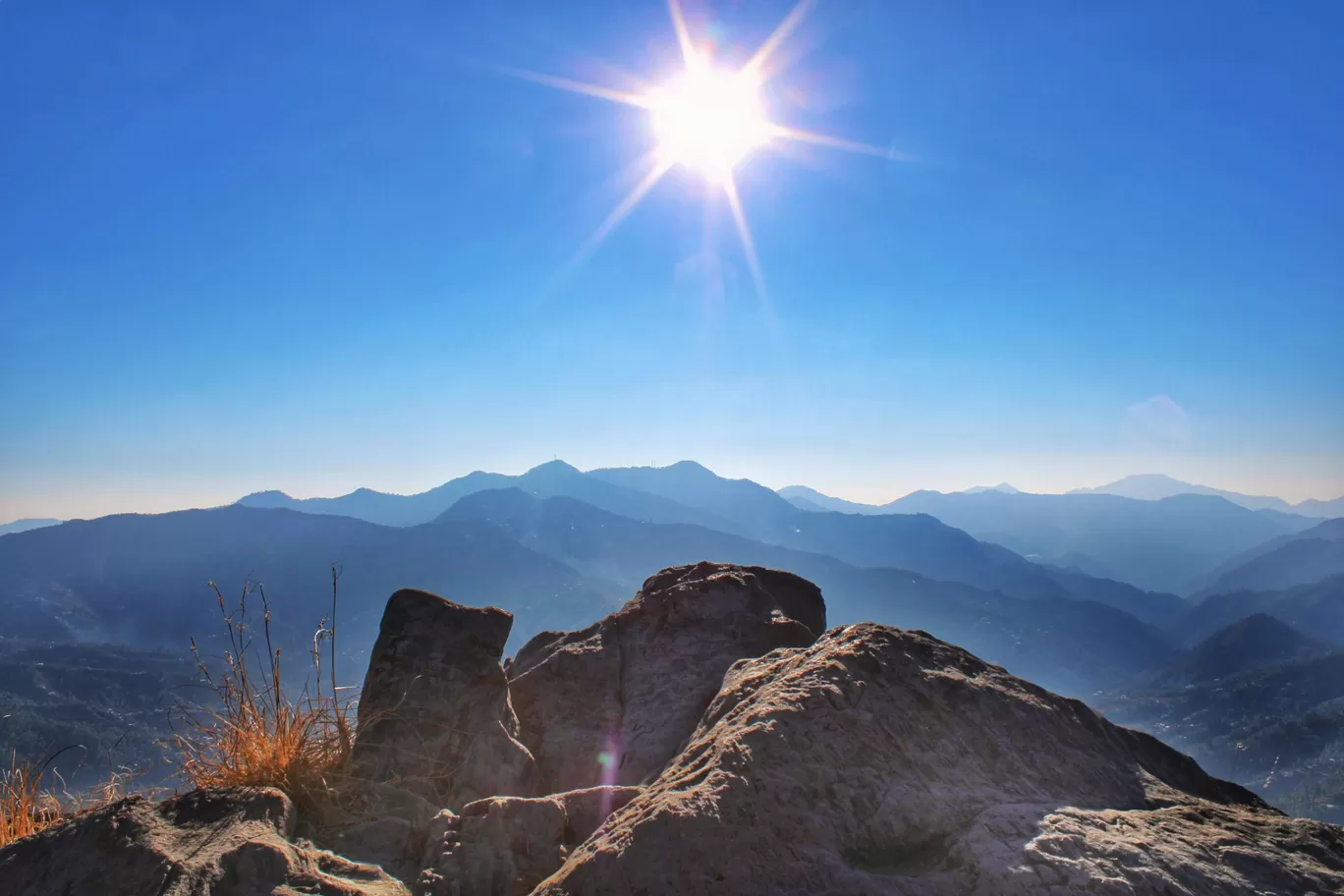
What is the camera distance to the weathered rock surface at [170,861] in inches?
119

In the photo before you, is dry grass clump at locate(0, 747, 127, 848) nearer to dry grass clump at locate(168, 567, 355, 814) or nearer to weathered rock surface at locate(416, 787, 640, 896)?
dry grass clump at locate(168, 567, 355, 814)

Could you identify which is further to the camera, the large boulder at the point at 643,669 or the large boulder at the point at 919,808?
the large boulder at the point at 643,669

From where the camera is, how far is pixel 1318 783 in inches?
5330

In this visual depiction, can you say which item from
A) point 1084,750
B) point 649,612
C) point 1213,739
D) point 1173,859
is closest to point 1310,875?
point 1173,859

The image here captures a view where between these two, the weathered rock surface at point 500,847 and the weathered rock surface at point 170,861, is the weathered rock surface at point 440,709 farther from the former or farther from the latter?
the weathered rock surface at point 170,861

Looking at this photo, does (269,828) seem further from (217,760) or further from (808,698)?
(808,698)

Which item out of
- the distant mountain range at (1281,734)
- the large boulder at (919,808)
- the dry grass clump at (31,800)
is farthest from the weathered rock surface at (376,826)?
the distant mountain range at (1281,734)

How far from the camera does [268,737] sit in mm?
4188

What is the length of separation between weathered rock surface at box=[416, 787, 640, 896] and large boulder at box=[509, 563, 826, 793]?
157cm

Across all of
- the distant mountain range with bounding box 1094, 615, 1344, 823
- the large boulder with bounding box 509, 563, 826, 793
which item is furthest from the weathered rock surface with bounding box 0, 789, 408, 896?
the distant mountain range with bounding box 1094, 615, 1344, 823

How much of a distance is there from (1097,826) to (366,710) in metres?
4.71

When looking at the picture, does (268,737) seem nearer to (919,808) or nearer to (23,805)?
(23,805)

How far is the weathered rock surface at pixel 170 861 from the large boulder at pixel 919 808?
118 centimetres

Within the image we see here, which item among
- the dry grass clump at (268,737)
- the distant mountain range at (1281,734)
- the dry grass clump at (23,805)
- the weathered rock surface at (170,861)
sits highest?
the dry grass clump at (268,737)
